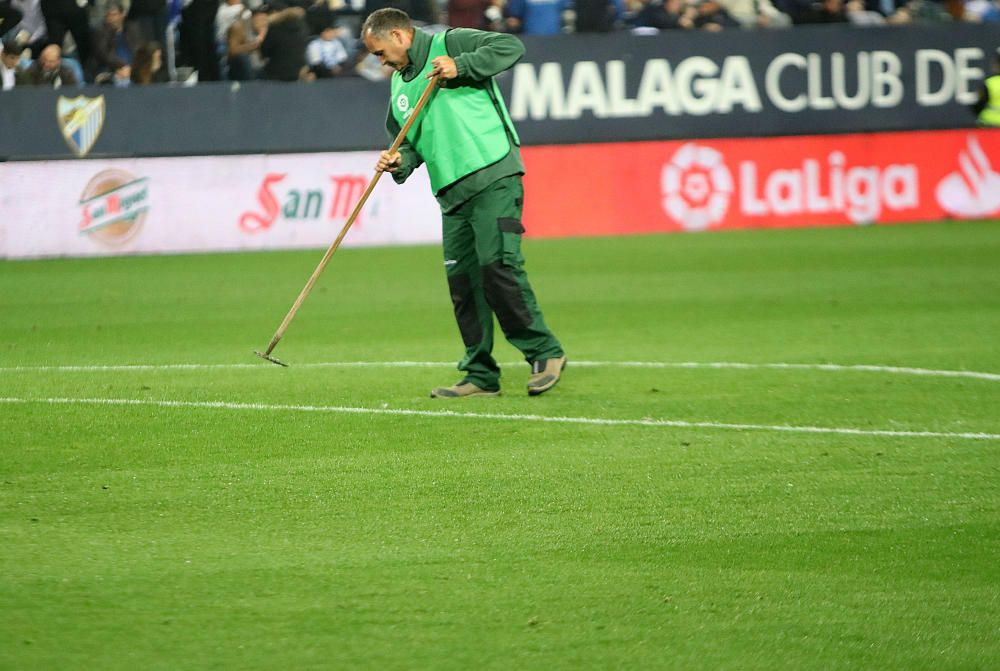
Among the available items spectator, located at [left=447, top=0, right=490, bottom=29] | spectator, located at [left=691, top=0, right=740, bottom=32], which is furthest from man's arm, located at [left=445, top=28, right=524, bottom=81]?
spectator, located at [left=691, top=0, right=740, bottom=32]

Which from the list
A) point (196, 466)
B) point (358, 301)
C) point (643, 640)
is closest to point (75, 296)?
point (358, 301)

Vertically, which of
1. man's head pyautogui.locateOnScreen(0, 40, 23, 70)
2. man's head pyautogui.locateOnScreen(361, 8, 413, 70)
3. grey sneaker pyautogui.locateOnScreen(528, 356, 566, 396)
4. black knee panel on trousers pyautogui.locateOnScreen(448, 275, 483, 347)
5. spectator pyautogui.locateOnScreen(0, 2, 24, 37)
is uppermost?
man's head pyautogui.locateOnScreen(361, 8, 413, 70)

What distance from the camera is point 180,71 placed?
1962cm

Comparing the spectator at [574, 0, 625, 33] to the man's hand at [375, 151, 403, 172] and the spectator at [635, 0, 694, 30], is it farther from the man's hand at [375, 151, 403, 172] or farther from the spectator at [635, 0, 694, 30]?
the man's hand at [375, 151, 403, 172]

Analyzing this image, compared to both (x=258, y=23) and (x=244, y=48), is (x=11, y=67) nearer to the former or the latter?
(x=244, y=48)

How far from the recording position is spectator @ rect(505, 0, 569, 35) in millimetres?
20766

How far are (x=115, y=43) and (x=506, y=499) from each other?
14462 mm

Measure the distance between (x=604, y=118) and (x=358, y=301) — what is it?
24.5 feet

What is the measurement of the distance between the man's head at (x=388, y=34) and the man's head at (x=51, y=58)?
1137 centimetres

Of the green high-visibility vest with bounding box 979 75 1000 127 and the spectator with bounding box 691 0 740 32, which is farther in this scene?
the spectator with bounding box 691 0 740 32

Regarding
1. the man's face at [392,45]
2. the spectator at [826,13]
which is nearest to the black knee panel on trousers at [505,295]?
the man's face at [392,45]

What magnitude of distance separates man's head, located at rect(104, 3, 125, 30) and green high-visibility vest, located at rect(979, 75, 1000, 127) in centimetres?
1057

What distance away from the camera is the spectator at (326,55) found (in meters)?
20.1

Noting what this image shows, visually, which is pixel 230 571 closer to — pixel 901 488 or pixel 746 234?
pixel 901 488
